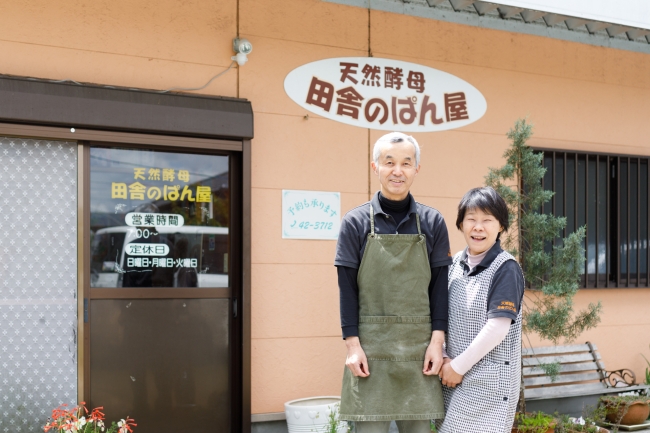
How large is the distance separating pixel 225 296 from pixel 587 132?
12.6ft

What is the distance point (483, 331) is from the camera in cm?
285

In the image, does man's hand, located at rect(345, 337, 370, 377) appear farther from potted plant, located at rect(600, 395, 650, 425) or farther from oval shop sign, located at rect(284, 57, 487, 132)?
potted plant, located at rect(600, 395, 650, 425)

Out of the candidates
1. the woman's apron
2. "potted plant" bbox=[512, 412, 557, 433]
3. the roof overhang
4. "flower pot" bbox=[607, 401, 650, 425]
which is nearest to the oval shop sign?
the roof overhang

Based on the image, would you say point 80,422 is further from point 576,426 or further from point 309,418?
point 576,426

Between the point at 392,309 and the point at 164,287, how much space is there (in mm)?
2526

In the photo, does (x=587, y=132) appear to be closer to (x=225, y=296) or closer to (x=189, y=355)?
(x=225, y=296)

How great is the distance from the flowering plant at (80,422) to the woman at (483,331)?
7.24 feet

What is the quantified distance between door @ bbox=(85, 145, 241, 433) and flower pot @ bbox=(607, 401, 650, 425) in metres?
3.17

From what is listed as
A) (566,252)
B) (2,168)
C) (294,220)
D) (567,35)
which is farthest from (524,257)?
(2,168)

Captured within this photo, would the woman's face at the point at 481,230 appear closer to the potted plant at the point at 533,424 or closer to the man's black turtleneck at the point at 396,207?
the man's black turtleneck at the point at 396,207

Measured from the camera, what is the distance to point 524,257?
497 centimetres

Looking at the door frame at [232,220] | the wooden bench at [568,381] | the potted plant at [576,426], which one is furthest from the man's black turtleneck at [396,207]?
the wooden bench at [568,381]

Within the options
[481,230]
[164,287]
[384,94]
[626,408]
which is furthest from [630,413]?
[164,287]

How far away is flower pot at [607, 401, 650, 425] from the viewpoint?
5.70 metres
